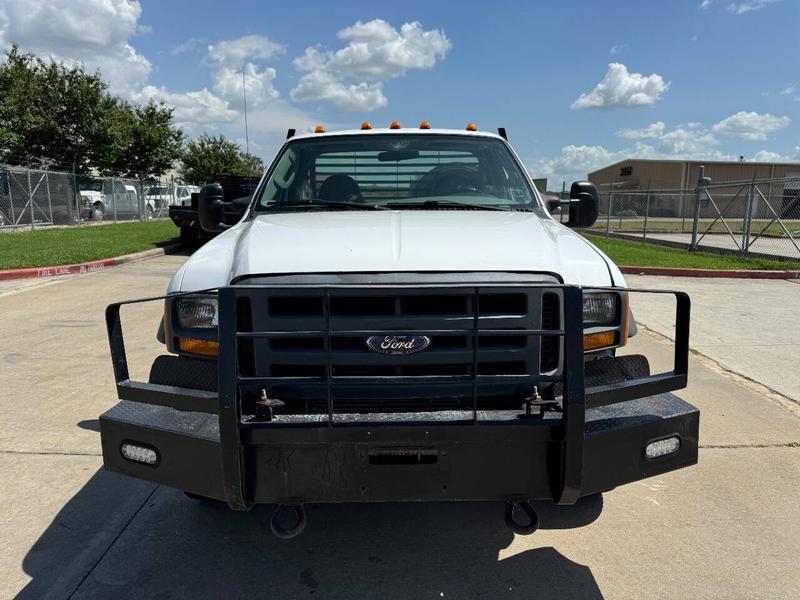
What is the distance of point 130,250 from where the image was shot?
14.4 meters

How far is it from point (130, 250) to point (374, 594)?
13515mm

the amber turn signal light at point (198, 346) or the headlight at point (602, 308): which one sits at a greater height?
the headlight at point (602, 308)

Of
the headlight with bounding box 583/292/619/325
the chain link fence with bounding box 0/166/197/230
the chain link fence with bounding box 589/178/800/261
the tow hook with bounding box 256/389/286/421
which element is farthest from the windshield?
the chain link fence with bounding box 0/166/197/230

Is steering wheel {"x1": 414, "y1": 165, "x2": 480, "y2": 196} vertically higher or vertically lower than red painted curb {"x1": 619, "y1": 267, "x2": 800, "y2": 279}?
higher

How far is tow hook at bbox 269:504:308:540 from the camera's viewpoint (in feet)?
7.88

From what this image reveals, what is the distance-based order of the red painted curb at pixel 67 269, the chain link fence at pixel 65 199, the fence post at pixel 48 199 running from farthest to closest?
the fence post at pixel 48 199 < the chain link fence at pixel 65 199 < the red painted curb at pixel 67 269

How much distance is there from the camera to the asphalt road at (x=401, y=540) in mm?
A: 2646

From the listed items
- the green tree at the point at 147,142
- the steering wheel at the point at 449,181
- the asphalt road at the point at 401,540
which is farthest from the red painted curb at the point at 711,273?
the green tree at the point at 147,142

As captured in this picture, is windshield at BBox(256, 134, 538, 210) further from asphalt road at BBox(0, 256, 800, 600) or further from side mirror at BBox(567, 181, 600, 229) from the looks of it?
asphalt road at BBox(0, 256, 800, 600)

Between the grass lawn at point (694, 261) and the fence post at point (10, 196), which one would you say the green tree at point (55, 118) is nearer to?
the fence post at point (10, 196)

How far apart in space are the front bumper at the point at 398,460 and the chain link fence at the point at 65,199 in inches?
792

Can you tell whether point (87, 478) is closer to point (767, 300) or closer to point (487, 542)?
point (487, 542)

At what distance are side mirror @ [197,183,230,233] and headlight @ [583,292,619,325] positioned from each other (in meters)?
2.48

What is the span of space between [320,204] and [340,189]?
10.2 inches
